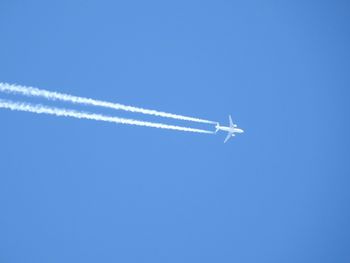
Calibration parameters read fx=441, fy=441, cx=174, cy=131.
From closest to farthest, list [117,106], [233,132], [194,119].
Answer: [117,106] → [194,119] → [233,132]

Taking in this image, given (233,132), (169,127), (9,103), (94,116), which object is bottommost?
(9,103)

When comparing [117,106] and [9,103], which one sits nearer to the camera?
[9,103]

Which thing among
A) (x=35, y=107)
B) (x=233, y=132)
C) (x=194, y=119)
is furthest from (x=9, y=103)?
(x=233, y=132)

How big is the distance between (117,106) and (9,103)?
209 inches

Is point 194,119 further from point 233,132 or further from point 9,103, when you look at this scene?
point 9,103

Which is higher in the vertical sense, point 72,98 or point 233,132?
point 233,132

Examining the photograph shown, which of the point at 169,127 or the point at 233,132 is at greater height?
the point at 233,132

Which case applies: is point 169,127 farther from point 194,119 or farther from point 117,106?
point 117,106

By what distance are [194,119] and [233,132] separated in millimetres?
3662

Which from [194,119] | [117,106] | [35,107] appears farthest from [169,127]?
[35,107]

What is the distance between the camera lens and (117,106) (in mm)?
20516

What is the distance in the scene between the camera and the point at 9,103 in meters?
16.6

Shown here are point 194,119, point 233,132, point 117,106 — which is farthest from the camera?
point 233,132

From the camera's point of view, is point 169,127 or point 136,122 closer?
point 136,122
